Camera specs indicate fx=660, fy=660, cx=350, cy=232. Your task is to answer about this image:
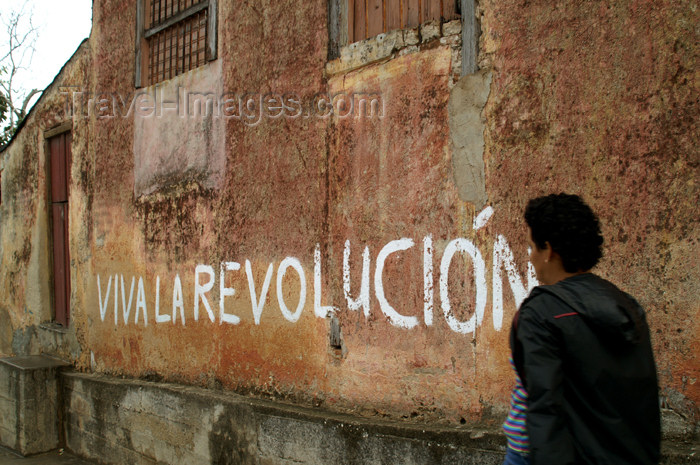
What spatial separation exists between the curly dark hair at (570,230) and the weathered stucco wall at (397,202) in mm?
1166

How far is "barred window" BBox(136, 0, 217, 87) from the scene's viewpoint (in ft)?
19.1

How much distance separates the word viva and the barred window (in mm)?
1958

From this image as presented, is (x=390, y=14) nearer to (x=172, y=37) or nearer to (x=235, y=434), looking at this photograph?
(x=172, y=37)

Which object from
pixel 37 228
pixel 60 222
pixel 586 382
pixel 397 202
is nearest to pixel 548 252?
pixel 586 382

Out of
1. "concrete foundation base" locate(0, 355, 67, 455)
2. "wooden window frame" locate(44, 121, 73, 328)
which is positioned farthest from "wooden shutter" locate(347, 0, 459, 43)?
"concrete foundation base" locate(0, 355, 67, 455)

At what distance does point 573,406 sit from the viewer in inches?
72.3

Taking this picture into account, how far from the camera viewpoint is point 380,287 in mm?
4102

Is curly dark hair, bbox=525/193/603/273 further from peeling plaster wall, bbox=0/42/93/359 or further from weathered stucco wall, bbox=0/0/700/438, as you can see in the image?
peeling plaster wall, bbox=0/42/93/359

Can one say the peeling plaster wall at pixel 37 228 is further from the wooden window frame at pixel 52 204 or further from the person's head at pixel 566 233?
the person's head at pixel 566 233

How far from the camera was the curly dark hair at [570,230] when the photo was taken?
6.43ft

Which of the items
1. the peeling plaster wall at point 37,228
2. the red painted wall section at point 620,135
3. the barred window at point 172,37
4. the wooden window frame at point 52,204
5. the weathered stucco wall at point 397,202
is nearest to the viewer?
the red painted wall section at point 620,135

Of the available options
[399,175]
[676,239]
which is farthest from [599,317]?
[399,175]

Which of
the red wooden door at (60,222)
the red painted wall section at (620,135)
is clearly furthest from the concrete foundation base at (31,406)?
the red painted wall section at (620,135)

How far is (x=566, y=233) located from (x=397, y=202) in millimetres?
2120
